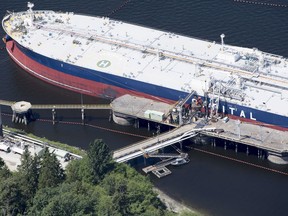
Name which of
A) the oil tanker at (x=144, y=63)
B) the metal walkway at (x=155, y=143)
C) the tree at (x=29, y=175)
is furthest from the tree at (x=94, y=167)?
the oil tanker at (x=144, y=63)

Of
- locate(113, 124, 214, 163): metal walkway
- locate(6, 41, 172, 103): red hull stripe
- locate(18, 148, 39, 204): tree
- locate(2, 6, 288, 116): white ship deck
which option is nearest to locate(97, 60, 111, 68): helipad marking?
locate(2, 6, 288, 116): white ship deck

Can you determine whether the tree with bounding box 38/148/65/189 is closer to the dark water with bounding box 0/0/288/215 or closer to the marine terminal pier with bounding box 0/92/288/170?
the marine terminal pier with bounding box 0/92/288/170

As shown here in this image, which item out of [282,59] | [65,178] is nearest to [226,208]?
[65,178]

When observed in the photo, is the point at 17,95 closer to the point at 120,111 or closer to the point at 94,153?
the point at 120,111

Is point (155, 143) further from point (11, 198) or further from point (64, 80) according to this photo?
point (11, 198)

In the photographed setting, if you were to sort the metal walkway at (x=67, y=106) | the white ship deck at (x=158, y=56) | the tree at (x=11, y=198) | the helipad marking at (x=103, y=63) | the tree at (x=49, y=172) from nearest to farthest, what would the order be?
1. the tree at (x=11, y=198)
2. the tree at (x=49, y=172)
3. the white ship deck at (x=158, y=56)
4. the metal walkway at (x=67, y=106)
5. the helipad marking at (x=103, y=63)

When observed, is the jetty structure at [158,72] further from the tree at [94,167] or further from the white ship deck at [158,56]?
the tree at [94,167]

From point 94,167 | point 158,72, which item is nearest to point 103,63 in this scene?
point 158,72

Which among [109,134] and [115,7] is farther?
[115,7]
